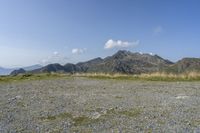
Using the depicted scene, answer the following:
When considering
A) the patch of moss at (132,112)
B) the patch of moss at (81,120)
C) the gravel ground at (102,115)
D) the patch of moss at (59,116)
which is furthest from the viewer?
the patch of moss at (132,112)

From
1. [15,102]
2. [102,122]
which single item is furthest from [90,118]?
[15,102]

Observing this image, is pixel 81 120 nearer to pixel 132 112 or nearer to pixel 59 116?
pixel 59 116

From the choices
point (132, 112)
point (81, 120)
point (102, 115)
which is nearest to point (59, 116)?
point (81, 120)

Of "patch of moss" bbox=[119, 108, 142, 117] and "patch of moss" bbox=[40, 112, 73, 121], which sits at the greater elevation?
"patch of moss" bbox=[119, 108, 142, 117]

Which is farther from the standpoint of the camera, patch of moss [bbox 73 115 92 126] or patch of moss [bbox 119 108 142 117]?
patch of moss [bbox 119 108 142 117]

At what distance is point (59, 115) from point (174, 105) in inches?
266

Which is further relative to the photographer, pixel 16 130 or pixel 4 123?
pixel 4 123

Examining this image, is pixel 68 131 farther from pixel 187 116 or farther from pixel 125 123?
pixel 187 116

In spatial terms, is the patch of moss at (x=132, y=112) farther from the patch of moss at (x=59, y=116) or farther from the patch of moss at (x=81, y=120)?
the patch of moss at (x=59, y=116)

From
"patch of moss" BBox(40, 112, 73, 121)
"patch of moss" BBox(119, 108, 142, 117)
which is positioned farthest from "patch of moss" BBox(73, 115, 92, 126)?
"patch of moss" BBox(119, 108, 142, 117)

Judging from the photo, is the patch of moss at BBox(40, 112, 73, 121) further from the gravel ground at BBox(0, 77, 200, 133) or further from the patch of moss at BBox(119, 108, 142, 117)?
the patch of moss at BBox(119, 108, 142, 117)

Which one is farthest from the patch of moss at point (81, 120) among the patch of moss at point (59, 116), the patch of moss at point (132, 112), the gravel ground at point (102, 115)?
the patch of moss at point (132, 112)

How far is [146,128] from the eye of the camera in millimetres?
9953

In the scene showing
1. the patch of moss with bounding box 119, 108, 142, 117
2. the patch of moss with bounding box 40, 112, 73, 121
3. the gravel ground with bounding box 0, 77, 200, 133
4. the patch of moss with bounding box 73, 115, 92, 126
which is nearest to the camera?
the gravel ground with bounding box 0, 77, 200, 133
